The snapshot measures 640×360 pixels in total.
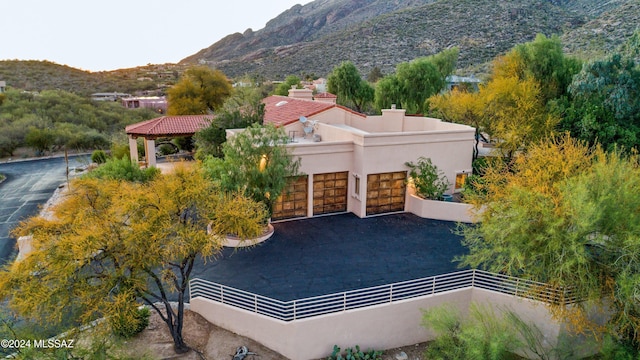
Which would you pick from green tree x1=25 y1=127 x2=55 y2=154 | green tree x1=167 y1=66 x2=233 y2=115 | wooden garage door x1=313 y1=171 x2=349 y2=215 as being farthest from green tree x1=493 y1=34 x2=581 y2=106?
Answer: green tree x1=25 y1=127 x2=55 y2=154

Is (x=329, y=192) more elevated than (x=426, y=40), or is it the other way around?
(x=426, y=40)

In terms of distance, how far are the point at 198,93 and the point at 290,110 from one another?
651 inches

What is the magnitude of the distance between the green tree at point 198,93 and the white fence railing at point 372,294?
97.1ft

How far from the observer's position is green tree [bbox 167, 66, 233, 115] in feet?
135

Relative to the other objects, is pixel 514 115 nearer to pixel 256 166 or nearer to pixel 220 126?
pixel 256 166

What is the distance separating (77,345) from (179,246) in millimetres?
3267

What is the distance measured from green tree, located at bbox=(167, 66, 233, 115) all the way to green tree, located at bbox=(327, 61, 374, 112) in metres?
11.6

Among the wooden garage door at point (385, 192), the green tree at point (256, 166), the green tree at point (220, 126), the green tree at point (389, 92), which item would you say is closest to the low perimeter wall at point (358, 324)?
the green tree at point (256, 166)

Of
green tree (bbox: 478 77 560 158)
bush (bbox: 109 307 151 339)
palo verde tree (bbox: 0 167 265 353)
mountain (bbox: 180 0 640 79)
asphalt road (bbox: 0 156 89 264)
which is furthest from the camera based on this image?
mountain (bbox: 180 0 640 79)

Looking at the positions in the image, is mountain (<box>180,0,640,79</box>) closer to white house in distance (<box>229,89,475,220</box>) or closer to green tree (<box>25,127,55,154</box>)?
white house in distance (<box>229,89,475,220</box>)

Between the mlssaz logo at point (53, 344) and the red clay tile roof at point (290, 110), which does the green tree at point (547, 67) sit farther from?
the mlssaz logo at point (53, 344)

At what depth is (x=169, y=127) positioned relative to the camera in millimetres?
28719

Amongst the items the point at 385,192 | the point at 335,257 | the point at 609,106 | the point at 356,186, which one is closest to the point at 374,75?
the point at 609,106

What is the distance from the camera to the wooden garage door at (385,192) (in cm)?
2181
